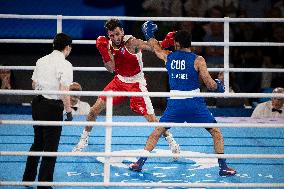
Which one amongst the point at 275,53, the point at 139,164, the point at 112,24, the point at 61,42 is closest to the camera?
the point at 61,42

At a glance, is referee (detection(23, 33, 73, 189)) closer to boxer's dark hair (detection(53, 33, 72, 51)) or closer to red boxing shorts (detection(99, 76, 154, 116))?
boxer's dark hair (detection(53, 33, 72, 51))

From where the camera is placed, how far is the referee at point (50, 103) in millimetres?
4641

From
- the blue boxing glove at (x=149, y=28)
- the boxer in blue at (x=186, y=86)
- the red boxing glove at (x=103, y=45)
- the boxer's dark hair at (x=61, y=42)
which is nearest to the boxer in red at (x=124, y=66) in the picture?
the red boxing glove at (x=103, y=45)

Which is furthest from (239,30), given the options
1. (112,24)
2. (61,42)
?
(61,42)

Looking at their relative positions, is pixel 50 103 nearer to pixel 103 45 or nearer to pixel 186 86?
pixel 103 45

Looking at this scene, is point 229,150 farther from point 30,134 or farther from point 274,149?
point 30,134

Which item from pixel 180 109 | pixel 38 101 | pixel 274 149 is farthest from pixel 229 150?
pixel 38 101

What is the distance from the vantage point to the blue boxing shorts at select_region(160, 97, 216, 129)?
5168 mm

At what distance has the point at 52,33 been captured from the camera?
9742 mm

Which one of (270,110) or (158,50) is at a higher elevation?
(158,50)

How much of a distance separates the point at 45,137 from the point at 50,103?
0.90 feet

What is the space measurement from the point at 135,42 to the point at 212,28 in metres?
3.85

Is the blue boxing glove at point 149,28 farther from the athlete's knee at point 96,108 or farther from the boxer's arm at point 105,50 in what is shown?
the athlete's knee at point 96,108

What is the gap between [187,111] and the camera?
204 inches
